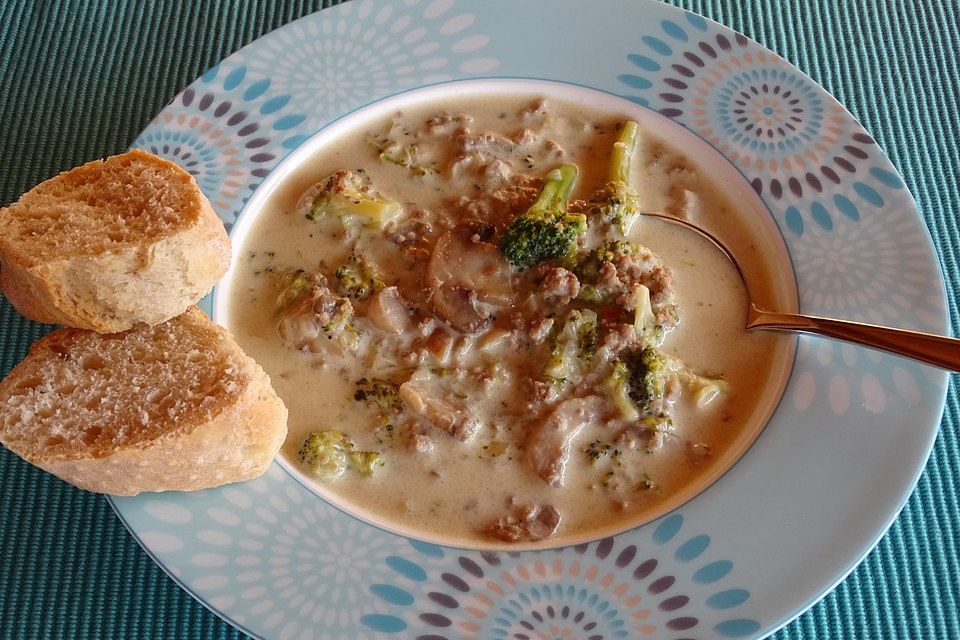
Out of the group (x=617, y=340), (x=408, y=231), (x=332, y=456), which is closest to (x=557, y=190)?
(x=408, y=231)

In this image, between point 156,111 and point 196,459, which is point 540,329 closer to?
point 196,459

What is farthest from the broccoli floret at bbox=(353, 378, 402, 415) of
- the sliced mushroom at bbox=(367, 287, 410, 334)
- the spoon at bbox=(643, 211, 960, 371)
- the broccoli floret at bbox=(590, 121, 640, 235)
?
the spoon at bbox=(643, 211, 960, 371)

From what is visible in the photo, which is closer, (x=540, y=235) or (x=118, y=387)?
(x=118, y=387)

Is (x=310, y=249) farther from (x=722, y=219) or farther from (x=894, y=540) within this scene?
(x=894, y=540)

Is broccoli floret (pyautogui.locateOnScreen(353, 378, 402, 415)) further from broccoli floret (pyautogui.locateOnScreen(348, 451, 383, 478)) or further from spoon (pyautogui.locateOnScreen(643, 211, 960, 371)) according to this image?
spoon (pyautogui.locateOnScreen(643, 211, 960, 371))

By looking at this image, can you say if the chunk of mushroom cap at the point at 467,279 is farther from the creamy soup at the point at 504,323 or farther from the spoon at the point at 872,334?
the spoon at the point at 872,334

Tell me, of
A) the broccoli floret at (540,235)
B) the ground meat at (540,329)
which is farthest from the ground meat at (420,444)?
the broccoli floret at (540,235)

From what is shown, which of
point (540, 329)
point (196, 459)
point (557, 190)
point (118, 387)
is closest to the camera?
point (196, 459)
